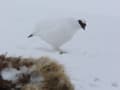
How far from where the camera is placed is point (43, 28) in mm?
6648

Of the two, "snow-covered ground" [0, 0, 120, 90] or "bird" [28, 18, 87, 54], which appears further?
"bird" [28, 18, 87, 54]

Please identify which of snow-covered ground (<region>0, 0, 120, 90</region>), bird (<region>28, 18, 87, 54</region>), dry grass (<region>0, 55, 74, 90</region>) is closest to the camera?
dry grass (<region>0, 55, 74, 90</region>)

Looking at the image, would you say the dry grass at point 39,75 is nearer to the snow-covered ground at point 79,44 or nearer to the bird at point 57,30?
the snow-covered ground at point 79,44

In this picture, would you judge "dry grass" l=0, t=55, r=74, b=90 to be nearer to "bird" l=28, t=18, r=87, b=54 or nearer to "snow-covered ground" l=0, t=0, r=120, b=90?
"snow-covered ground" l=0, t=0, r=120, b=90

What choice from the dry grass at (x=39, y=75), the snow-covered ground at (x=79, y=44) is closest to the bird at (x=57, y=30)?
the snow-covered ground at (x=79, y=44)

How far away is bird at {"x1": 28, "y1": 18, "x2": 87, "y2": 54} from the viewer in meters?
6.52

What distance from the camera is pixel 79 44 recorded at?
734 cm

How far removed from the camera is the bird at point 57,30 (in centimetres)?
652

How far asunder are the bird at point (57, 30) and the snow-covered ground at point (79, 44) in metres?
0.13

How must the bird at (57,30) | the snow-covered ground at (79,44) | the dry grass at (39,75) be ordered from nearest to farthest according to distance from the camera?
1. the dry grass at (39,75)
2. the snow-covered ground at (79,44)
3. the bird at (57,30)

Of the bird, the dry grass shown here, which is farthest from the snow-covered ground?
the dry grass

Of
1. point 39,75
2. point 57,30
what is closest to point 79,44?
point 57,30

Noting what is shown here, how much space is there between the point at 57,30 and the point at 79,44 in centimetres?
90

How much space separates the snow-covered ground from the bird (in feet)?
0.42
